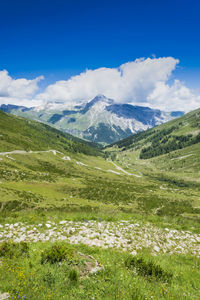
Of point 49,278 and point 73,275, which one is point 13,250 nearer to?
point 49,278

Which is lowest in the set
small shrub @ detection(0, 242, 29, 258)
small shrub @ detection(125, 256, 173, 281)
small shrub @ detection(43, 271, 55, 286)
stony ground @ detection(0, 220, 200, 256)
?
stony ground @ detection(0, 220, 200, 256)

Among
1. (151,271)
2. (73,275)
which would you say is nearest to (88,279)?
(73,275)

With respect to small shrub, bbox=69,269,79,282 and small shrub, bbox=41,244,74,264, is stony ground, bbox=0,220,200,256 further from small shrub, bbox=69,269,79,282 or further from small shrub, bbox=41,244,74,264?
small shrub, bbox=69,269,79,282

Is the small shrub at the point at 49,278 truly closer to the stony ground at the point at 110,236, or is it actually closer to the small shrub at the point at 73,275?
the small shrub at the point at 73,275

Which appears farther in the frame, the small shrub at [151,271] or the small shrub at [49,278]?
the small shrub at [151,271]

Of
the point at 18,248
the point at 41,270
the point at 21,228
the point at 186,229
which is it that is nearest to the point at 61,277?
the point at 41,270

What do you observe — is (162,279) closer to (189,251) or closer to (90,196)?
(189,251)

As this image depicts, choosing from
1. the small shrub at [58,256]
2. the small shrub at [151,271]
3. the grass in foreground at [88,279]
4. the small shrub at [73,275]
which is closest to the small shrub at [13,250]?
the grass in foreground at [88,279]

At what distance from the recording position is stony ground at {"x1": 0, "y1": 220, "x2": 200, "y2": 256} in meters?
11.6

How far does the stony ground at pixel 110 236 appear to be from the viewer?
1161cm

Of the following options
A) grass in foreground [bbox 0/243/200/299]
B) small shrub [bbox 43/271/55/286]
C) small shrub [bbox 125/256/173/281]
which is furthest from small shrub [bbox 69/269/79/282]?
small shrub [bbox 125/256/173/281]

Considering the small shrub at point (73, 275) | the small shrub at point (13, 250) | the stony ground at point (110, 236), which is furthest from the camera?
the stony ground at point (110, 236)

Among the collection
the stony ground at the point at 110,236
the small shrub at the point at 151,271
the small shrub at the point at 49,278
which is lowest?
the stony ground at the point at 110,236

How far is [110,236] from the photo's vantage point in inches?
497
